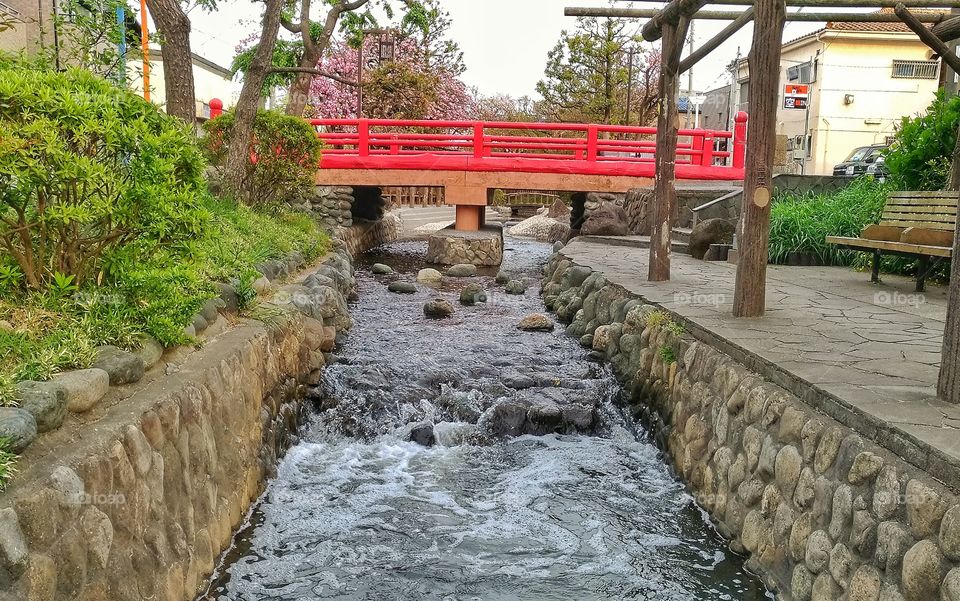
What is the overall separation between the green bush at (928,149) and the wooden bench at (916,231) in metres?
0.96

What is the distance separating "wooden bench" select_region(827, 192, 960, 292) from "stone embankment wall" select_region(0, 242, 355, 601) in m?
5.80

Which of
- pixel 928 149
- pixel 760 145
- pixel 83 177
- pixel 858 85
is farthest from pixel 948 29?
pixel 858 85

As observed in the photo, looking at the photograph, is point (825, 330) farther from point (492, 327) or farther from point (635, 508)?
point (492, 327)

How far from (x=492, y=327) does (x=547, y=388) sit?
2592mm

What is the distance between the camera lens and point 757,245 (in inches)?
220

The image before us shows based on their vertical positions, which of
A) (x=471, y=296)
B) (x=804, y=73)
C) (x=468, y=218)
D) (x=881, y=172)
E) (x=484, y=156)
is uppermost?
(x=804, y=73)

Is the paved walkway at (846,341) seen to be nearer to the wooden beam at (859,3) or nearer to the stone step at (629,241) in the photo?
the stone step at (629,241)

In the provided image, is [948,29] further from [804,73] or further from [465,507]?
[804,73]

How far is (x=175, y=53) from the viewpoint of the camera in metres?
9.01

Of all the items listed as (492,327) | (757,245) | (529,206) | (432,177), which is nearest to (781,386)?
(757,245)

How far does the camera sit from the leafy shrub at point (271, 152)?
1080 centimetres

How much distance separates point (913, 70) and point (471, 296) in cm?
2655
